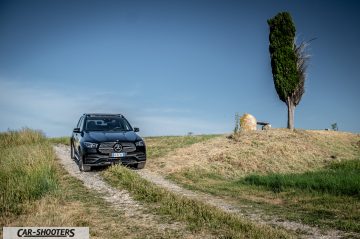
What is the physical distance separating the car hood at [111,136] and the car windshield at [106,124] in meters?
0.47

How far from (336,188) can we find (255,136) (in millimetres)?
11272

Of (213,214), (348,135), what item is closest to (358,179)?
(213,214)

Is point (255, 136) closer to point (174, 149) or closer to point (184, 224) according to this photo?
point (174, 149)

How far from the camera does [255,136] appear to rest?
2291 cm

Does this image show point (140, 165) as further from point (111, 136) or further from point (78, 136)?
point (78, 136)

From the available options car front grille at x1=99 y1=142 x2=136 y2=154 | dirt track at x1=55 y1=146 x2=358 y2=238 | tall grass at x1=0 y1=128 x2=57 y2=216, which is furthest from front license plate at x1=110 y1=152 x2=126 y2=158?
tall grass at x1=0 y1=128 x2=57 y2=216

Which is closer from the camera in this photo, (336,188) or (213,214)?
(213,214)

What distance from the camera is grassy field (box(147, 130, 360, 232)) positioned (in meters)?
9.52

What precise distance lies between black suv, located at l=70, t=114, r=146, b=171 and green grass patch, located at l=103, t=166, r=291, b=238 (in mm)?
2555

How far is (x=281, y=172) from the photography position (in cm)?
1762

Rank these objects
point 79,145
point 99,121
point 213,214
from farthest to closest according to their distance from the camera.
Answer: point 99,121 → point 79,145 → point 213,214

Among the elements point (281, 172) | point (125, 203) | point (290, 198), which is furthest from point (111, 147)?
point (281, 172)

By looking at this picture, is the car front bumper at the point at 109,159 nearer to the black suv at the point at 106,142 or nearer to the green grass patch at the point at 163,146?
the black suv at the point at 106,142
